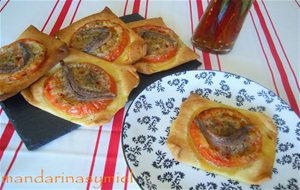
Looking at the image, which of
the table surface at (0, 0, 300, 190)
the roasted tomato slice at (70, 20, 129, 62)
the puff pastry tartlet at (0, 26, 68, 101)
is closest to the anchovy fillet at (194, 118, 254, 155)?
the table surface at (0, 0, 300, 190)

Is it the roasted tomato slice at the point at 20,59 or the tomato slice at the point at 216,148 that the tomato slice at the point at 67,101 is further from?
the tomato slice at the point at 216,148

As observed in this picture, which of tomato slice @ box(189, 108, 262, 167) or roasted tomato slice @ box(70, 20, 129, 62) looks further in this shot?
roasted tomato slice @ box(70, 20, 129, 62)

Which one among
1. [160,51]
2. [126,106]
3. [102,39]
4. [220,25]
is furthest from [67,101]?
[220,25]

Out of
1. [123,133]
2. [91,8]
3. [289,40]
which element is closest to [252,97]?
[123,133]

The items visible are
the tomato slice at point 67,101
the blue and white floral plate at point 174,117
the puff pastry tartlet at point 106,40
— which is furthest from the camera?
the puff pastry tartlet at point 106,40

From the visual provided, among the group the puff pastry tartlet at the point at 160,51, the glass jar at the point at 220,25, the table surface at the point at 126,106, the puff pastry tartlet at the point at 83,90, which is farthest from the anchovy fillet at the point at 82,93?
the glass jar at the point at 220,25

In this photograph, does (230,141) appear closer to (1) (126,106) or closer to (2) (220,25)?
(1) (126,106)

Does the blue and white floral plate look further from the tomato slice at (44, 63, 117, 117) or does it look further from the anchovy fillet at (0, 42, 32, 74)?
the anchovy fillet at (0, 42, 32, 74)
